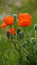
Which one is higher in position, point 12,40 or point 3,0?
point 3,0

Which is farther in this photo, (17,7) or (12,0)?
(12,0)

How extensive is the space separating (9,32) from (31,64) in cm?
30

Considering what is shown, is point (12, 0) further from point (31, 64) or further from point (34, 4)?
point (31, 64)

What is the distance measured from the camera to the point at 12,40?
238 centimetres

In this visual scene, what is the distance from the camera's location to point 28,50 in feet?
7.74

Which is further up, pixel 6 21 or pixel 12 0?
pixel 12 0

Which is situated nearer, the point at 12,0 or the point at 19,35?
the point at 19,35

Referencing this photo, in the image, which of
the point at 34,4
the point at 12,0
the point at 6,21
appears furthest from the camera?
the point at 12,0

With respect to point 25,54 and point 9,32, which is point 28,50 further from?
point 9,32

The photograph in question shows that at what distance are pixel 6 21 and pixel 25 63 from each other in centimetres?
36

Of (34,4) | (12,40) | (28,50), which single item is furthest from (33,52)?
(34,4)

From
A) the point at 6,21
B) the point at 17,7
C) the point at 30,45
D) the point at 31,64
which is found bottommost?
the point at 31,64

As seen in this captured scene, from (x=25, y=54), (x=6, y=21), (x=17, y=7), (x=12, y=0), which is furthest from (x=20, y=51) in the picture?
(x=12, y=0)

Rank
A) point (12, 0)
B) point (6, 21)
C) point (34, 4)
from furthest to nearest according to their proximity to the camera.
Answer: point (12, 0) → point (34, 4) → point (6, 21)
